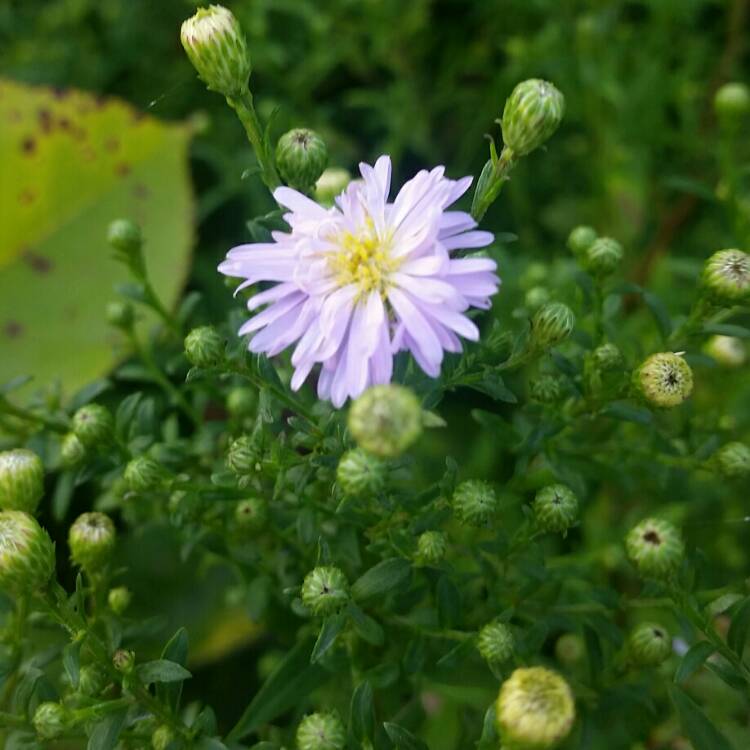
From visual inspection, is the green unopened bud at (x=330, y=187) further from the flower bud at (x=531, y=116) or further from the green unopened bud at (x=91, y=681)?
the green unopened bud at (x=91, y=681)

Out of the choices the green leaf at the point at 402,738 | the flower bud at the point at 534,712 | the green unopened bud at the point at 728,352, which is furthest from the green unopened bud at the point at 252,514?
the green unopened bud at the point at 728,352

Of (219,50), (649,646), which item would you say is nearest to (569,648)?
(649,646)

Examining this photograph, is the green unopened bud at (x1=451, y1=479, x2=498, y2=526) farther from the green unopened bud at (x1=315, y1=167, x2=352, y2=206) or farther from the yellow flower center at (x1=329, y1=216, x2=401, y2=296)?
the green unopened bud at (x1=315, y1=167, x2=352, y2=206)

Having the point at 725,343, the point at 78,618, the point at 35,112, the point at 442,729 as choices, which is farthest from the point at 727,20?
the point at 78,618

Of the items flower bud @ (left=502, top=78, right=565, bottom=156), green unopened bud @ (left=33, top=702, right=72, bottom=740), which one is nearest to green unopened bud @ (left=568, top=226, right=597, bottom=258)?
flower bud @ (left=502, top=78, right=565, bottom=156)

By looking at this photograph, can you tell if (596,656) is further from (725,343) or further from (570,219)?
(570,219)

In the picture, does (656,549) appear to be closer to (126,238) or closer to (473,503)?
(473,503)
